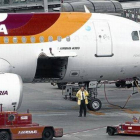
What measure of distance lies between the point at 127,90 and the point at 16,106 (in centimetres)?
2379

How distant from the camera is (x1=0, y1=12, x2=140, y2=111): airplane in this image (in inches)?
1412

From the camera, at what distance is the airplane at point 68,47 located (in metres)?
35.9

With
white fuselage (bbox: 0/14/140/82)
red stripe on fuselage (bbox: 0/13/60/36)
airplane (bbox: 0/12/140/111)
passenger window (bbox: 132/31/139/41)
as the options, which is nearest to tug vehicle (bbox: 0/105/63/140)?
airplane (bbox: 0/12/140/111)

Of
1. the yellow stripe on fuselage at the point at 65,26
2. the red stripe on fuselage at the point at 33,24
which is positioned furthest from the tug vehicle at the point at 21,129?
the yellow stripe on fuselage at the point at 65,26

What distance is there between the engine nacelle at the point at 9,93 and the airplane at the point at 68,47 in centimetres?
435

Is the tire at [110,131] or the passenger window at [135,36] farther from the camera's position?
the passenger window at [135,36]

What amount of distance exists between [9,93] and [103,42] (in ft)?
28.5

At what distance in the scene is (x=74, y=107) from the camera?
41.5 meters

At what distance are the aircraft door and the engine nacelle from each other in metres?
7.54

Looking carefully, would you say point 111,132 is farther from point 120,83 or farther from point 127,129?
point 120,83

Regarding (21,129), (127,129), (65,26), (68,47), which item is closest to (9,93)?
(21,129)

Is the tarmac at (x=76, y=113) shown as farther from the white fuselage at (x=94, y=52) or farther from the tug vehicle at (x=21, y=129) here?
the white fuselage at (x=94, y=52)

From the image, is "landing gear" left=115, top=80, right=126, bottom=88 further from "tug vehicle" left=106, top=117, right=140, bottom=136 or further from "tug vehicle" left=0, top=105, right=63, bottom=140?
"tug vehicle" left=0, top=105, right=63, bottom=140

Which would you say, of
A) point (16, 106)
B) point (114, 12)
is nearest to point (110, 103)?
point (16, 106)
